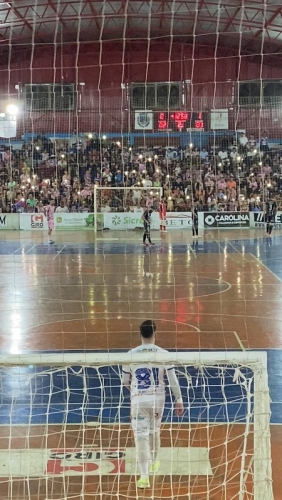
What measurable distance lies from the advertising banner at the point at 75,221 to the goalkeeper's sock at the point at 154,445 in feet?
99.0

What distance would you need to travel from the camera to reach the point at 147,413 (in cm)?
607

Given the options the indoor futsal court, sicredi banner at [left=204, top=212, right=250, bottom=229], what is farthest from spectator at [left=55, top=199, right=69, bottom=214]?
sicredi banner at [left=204, top=212, right=250, bottom=229]

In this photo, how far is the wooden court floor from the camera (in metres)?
6.02

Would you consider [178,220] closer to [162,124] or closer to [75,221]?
[162,124]

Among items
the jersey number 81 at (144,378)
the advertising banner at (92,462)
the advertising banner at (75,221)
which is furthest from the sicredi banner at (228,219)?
the jersey number 81 at (144,378)

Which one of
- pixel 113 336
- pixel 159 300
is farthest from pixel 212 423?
pixel 159 300

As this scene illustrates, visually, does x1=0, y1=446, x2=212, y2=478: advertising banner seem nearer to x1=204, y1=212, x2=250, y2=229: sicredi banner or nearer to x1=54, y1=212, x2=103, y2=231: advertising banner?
x1=54, y1=212, x2=103, y2=231: advertising banner

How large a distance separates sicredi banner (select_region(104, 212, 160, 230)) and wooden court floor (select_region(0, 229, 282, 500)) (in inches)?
479

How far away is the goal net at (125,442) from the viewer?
5594 mm

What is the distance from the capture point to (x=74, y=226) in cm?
3681

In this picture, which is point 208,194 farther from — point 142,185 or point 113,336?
point 113,336

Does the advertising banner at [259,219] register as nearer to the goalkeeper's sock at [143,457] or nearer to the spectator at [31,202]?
the spectator at [31,202]

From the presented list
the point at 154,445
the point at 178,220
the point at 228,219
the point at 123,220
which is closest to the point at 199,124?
the point at 178,220

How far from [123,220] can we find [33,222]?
17.2 feet
